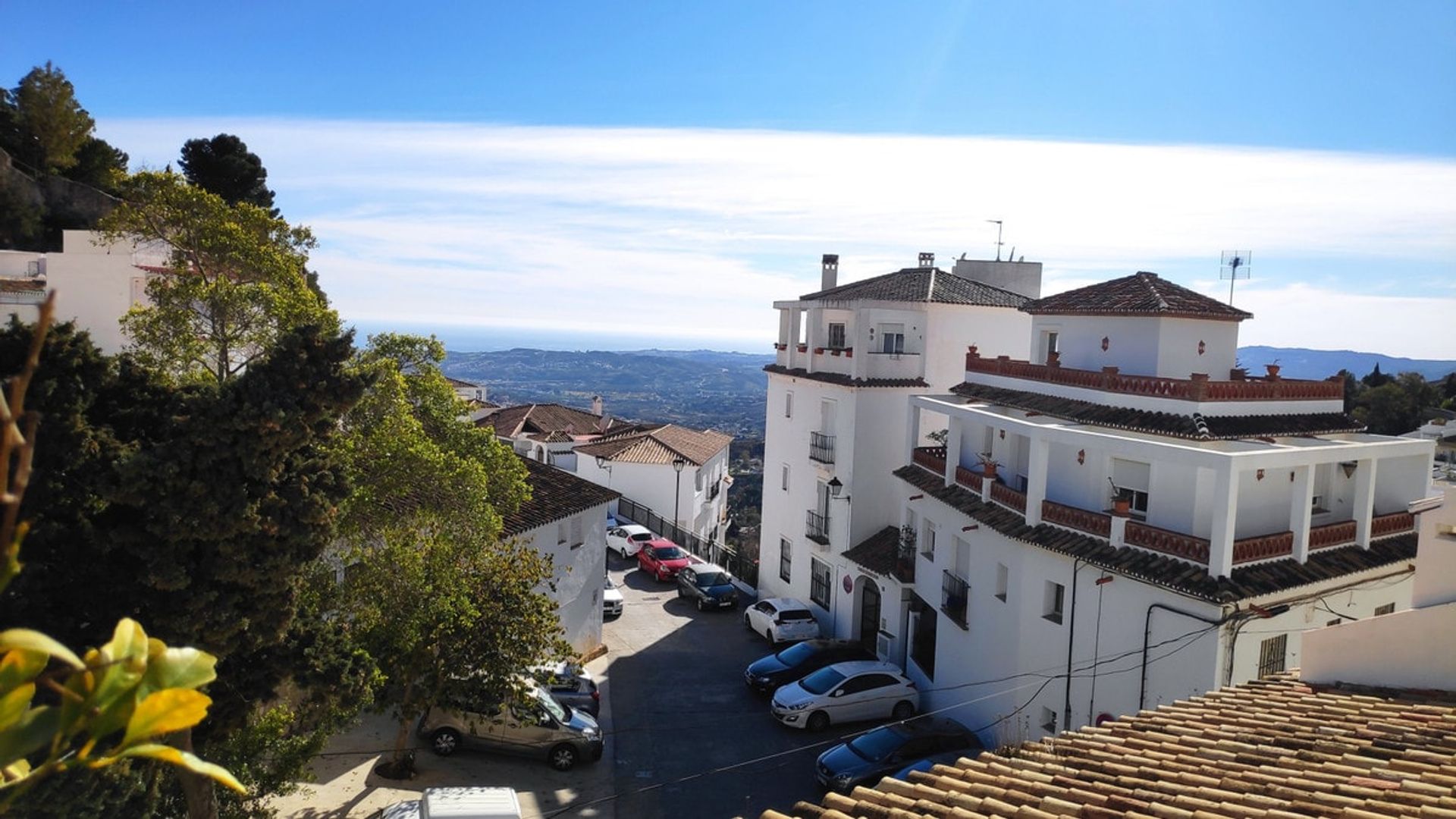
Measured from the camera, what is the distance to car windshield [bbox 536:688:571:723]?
66.8 ft

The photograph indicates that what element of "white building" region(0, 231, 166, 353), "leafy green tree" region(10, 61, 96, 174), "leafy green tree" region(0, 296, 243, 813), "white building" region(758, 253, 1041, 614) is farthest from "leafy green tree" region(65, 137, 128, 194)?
"leafy green tree" region(0, 296, 243, 813)

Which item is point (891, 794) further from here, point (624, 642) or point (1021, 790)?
point (624, 642)

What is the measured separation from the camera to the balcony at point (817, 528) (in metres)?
30.4

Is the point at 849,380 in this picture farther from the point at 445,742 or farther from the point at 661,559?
the point at 445,742

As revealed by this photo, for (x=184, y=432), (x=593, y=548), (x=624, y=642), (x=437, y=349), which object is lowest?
(x=624, y=642)

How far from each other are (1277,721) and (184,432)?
12.2m

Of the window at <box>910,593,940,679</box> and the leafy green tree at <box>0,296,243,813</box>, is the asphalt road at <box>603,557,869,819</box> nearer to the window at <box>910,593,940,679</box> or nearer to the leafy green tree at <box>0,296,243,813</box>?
the window at <box>910,593,940,679</box>

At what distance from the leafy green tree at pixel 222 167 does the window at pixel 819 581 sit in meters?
28.8

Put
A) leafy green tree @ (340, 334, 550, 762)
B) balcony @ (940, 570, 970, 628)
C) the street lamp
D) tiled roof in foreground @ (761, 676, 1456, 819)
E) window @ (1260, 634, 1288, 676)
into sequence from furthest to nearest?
the street lamp
balcony @ (940, 570, 970, 628)
window @ (1260, 634, 1288, 676)
leafy green tree @ (340, 334, 550, 762)
tiled roof in foreground @ (761, 676, 1456, 819)

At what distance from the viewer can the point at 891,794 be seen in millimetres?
7602

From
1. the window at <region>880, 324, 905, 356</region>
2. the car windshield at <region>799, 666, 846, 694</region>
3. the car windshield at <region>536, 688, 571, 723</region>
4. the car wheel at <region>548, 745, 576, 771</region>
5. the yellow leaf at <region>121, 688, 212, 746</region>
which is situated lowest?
the car wheel at <region>548, 745, 576, 771</region>

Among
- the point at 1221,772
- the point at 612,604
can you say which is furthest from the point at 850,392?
the point at 1221,772

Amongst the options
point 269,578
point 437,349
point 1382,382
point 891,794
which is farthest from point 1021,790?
point 1382,382

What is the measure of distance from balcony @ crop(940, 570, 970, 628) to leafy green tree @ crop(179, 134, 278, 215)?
34.0m
